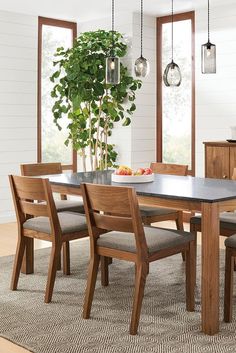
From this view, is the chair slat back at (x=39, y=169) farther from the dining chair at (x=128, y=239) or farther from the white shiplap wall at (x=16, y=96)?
the white shiplap wall at (x=16, y=96)

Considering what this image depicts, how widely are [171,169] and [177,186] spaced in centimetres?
123

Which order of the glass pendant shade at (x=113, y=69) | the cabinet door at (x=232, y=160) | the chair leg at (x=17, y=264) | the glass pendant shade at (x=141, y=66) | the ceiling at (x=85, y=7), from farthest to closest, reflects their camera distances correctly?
1. the ceiling at (x=85, y=7)
2. the cabinet door at (x=232, y=160)
3. the glass pendant shade at (x=141, y=66)
4. the glass pendant shade at (x=113, y=69)
5. the chair leg at (x=17, y=264)

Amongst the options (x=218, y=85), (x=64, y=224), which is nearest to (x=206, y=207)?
(x=64, y=224)

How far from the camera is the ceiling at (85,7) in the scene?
21.5ft

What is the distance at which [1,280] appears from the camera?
452cm

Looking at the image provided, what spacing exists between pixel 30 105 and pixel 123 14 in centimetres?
160

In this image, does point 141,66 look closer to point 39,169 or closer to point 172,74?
point 172,74

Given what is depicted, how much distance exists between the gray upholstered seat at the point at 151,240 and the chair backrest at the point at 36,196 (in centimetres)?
43

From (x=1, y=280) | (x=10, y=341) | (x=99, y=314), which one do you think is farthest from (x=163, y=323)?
(x=1, y=280)

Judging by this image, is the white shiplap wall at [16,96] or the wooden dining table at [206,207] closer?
the wooden dining table at [206,207]

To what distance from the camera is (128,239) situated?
3.61m

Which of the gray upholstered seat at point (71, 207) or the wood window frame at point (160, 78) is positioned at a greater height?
the wood window frame at point (160, 78)

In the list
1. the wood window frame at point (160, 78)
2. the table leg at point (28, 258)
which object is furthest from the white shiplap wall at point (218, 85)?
the table leg at point (28, 258)

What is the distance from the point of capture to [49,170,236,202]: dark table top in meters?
3.52
